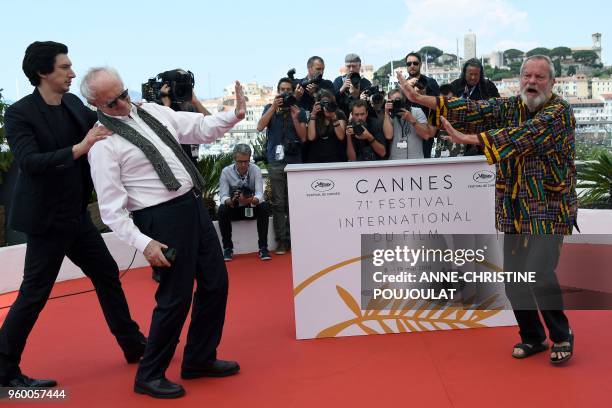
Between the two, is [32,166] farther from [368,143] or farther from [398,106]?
[368,143]

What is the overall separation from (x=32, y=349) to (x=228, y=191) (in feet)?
9.95

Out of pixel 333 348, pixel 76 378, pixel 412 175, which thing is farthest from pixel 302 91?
pixel 76 378

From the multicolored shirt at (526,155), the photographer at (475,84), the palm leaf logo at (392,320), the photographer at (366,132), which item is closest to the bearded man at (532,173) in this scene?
the multicolored shirt at (526,155)

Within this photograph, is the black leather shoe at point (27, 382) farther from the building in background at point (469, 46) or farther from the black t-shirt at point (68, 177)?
the building in background at point (469, 46)

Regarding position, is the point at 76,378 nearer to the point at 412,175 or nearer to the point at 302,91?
the point at 412,175

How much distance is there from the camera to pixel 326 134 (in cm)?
675

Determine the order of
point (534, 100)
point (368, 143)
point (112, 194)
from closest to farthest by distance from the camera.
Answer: point (112, 194) → point (534, 100) → point (368, 143)

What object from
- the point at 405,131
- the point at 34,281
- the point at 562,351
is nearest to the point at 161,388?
the point at 34,281

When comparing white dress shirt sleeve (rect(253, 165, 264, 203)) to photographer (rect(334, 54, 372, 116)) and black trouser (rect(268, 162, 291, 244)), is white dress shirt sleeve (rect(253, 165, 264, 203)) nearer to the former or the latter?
black trouser (rect(268, 162, 291, 244))

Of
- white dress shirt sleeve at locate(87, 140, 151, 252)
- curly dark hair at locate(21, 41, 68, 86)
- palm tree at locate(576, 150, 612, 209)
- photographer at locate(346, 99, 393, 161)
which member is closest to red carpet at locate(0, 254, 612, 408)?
white dress shirt sleeve at locate(87, 140, 151, 252)

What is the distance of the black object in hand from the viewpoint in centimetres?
355

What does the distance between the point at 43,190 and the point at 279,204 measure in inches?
147

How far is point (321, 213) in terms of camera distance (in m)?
4.52

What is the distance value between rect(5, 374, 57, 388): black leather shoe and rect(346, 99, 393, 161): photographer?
334cm
